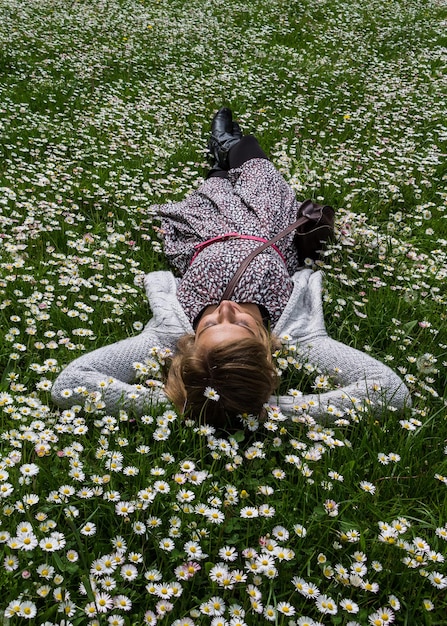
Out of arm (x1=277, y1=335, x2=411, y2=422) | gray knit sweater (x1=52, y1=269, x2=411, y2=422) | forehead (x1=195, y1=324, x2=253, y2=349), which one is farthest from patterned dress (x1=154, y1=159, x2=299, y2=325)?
forehead (x1=195, y1=324, x2=253, y2=349)

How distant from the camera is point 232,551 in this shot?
1.99 meters

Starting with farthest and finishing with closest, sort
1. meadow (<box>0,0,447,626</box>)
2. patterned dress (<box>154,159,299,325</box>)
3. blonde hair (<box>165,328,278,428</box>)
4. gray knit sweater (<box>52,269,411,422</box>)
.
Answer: patterned dress (<box>154,159,299,325</box>)
gray knit sweater (<box>52,269,411,422</box>)
blonde hair (<box>165,328,278,428</box>)
meadow (<box>0,0,447,626</box>)

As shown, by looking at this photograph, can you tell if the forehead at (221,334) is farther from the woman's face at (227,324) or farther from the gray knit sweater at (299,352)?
the gray knit sweater at (299,352)

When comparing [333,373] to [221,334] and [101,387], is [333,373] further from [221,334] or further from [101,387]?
[101,387]

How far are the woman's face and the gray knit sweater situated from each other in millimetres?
185

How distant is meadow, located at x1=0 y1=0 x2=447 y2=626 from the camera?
1.91 meters

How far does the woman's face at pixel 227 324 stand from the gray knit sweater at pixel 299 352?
0.18m

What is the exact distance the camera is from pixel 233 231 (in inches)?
155

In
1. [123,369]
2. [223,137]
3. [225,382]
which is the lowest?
[123,369]

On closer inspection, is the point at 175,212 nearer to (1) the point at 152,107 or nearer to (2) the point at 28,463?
(2) the point at 28,463

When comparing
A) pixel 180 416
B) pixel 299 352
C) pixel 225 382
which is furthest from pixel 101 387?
pixel 299 352

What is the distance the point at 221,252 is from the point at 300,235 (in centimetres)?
62

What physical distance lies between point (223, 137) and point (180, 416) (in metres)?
3.64

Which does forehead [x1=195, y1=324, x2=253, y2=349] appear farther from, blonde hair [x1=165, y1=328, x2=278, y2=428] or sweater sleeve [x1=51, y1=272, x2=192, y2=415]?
sweater sleeve [x1=51, y1=272, x2=192, y2=415]
